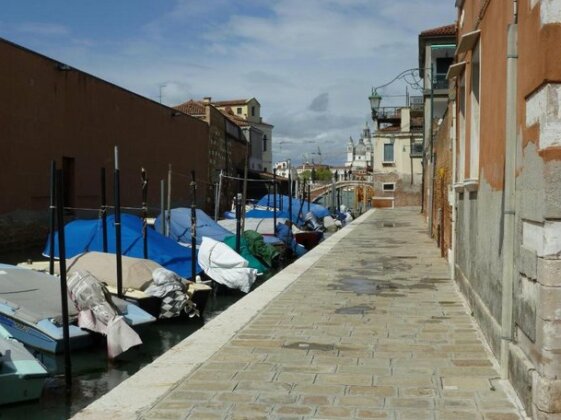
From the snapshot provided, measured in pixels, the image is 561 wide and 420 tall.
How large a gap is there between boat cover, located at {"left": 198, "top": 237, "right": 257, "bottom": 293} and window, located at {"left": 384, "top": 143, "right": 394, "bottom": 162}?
1436 inches

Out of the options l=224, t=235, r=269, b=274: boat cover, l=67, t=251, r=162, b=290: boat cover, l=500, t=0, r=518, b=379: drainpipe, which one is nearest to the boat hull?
l=67, t=251, r=162, b=290: boat cover

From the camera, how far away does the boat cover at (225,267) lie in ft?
53.3

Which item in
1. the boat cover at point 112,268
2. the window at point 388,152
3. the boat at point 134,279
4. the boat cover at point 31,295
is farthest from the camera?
the window at point 388,152

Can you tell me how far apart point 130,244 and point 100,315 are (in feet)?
22.2

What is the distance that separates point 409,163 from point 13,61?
3223cm

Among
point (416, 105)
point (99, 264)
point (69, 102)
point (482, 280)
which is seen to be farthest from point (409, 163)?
point (482, 280)

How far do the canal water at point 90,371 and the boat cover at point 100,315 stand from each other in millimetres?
292

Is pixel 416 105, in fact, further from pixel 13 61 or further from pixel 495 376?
pixel 495 376

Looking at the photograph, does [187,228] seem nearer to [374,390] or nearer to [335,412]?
A: [374,390]

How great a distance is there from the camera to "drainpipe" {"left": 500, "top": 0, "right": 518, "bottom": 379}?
191 inches

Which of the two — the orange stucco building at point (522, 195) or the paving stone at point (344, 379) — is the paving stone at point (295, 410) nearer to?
the paving stone at point (344, 379)

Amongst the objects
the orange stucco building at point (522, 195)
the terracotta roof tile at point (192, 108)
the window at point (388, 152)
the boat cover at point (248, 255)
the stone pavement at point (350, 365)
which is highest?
the terracotta roof tile at point (192, 108)

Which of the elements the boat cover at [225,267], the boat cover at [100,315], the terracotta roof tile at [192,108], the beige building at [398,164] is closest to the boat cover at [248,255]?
the boat cover at [225,267]

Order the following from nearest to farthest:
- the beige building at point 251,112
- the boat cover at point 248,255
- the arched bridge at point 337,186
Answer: the boat cover at point 248,255, the arched bridge at point 337,186, the beige building at point 251,112
